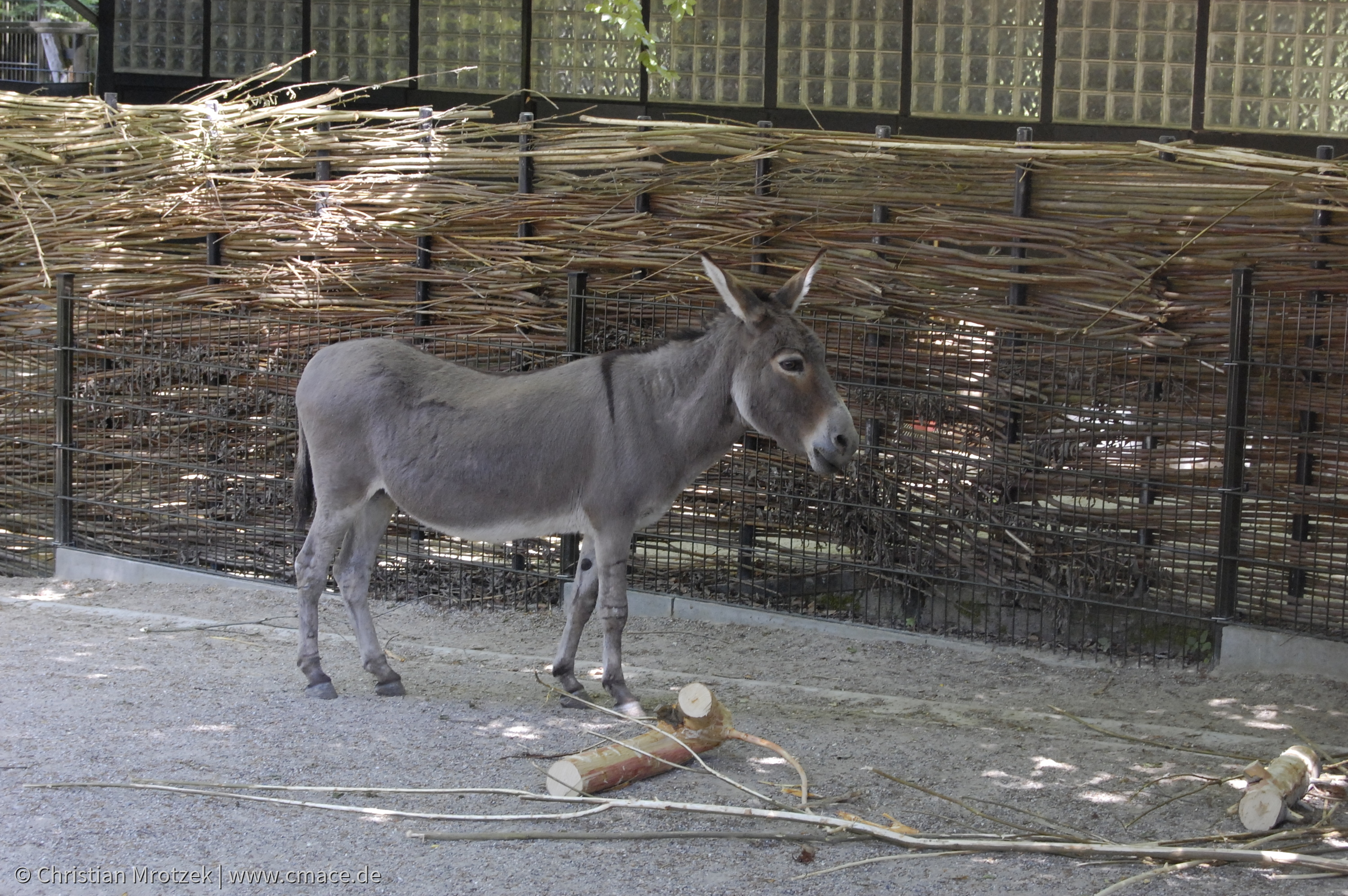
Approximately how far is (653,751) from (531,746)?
1.96ft

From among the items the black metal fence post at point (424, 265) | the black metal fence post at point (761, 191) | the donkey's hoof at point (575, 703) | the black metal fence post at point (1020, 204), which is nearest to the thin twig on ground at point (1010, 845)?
the donkey's hoof at point (575, 703)

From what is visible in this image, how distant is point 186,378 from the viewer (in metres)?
8.30

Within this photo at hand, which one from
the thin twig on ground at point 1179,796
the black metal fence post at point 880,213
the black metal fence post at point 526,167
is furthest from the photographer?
the black metal fence post at point 526,167

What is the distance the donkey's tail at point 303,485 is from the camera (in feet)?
19.9

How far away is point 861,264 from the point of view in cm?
708

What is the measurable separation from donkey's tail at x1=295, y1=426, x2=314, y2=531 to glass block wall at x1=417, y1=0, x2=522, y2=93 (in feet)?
18.8

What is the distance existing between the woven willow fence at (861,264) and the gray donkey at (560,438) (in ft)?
5.19

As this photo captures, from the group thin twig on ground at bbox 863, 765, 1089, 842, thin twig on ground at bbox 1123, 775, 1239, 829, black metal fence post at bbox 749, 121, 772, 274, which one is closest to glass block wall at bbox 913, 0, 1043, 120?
black metal fence post at bbox 749, 121, 772, 274

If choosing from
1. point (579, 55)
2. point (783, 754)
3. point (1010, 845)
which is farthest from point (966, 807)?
point (579, 55)

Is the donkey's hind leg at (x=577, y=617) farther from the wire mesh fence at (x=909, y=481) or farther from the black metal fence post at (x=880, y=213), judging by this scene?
the black metal fence post at (x=880, y=213)

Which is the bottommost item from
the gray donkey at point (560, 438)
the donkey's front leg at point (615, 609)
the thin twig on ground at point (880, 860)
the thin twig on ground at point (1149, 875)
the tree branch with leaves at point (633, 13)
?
the thin twig on ground at point (880, 860)

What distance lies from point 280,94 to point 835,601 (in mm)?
7384

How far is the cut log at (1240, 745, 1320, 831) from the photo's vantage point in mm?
4234

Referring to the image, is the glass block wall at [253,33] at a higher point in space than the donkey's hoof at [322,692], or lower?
higher
